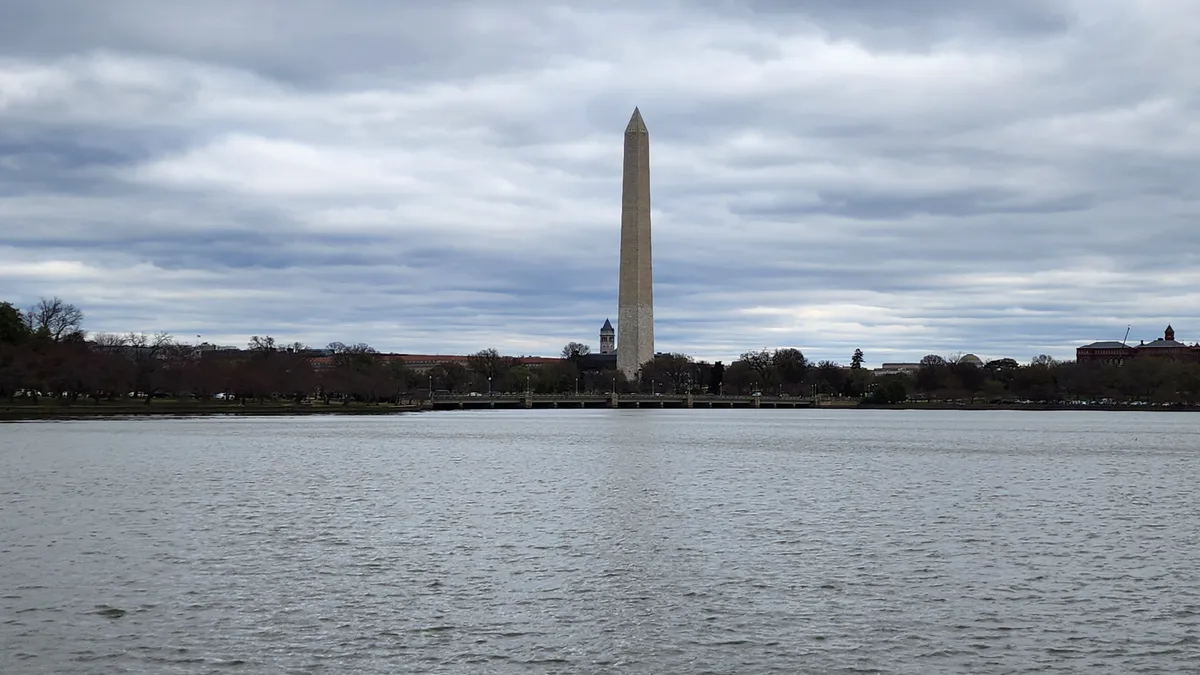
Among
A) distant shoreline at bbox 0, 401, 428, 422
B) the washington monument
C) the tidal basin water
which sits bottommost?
the tidal basin water

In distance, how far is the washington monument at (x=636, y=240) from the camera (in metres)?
117

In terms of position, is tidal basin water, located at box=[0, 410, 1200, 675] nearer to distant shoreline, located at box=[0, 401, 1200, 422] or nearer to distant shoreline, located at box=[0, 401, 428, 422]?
distant shoreline, located at box=[0, 401, 428, 422]

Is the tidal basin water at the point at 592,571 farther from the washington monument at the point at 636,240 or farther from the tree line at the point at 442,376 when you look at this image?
the washington monument at the point at 636,240

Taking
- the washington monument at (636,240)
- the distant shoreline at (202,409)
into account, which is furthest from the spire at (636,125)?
the distant shoreline at (202,409)

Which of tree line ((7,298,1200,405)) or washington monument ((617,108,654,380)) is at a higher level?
washington monument ((617,108,654,380))

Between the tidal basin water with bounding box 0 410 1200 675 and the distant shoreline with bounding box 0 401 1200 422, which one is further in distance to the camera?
the distant shoreline with bounding box 0 401 1200 422

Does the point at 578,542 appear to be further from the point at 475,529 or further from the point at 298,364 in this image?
the point at 298,364

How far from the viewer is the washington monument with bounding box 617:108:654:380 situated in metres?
117

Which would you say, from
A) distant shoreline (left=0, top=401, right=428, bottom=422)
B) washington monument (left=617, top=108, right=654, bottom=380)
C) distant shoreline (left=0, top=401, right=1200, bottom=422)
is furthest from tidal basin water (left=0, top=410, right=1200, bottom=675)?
washington monument (left=617, top=108, right=654, bottom=380)

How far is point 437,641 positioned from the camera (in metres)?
13.0

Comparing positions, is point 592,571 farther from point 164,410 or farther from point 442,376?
point 442,376


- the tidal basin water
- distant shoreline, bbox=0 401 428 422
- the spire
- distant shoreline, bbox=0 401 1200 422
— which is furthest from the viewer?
the spire

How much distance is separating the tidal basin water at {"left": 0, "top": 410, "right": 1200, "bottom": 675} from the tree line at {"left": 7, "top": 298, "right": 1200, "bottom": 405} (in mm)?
49167

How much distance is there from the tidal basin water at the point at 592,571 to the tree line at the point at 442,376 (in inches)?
1936
